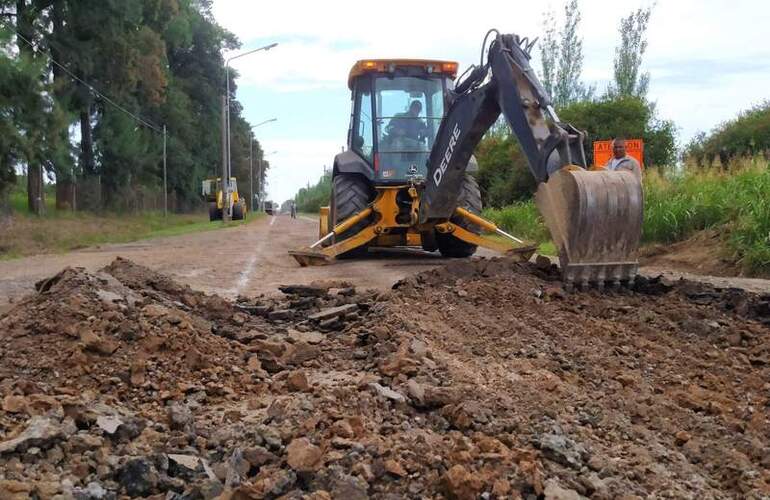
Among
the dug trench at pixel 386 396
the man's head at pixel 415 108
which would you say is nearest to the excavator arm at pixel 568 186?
the dug trench at pixel 386 396

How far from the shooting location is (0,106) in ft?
71.6

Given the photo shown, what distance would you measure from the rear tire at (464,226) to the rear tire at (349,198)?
1.25 m

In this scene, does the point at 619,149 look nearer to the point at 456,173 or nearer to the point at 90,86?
the point at 456,173

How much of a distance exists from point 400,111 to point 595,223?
582 centimetres

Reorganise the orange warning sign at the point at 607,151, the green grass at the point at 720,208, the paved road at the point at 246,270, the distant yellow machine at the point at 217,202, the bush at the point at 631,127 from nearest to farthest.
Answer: the paved road at the point at 246,270 → the green grass at the point at 720,208 → the orange warning sign at the point at 607,151 → the bush at the point at 631,127 → the distant yellow machine at the point at 217,202

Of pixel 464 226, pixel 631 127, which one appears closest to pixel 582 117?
pixel 631 127

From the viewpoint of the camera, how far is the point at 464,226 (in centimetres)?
1230

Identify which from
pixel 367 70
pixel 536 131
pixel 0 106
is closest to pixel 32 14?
pixel 0 106

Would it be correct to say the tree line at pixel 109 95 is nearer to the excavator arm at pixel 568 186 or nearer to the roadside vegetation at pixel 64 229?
the roadside vegetation at pixel 64 229

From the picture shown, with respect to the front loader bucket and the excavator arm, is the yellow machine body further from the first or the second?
the front loader bucket

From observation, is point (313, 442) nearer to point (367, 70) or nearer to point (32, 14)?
point (367, 70)

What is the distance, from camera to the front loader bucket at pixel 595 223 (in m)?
6.80

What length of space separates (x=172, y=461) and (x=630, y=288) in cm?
500

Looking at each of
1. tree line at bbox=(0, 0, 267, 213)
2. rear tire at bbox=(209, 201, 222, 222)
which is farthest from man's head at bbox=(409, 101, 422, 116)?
rear tire at bbox=(209, 201, 222, 222)
